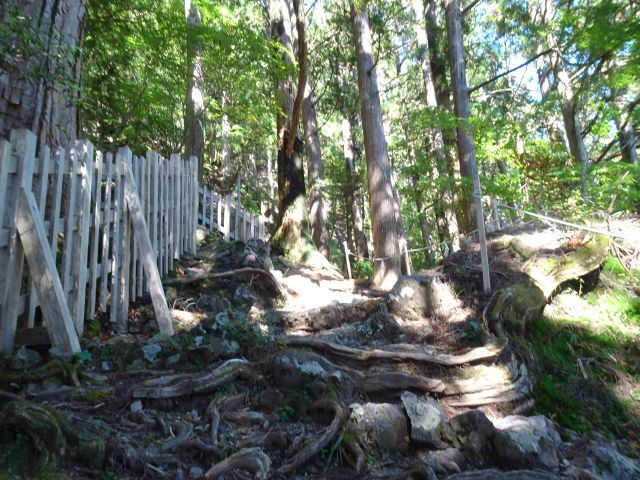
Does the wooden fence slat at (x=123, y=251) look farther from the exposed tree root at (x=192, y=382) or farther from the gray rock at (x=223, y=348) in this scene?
the exposed tree root at (x=192, y=382)

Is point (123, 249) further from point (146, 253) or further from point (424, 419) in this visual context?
point (424, 419)

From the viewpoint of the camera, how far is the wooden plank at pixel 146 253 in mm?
4748

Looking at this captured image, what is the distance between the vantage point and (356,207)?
20344 millimetres

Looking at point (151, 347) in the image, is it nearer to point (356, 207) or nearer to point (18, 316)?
point (18, 316)

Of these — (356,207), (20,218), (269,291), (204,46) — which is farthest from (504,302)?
(356,207)

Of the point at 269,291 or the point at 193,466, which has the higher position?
the point at 269,291

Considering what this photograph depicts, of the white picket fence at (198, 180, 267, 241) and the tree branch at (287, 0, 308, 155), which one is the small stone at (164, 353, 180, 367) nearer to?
the white picket fence at (198, 180, 267, 241)

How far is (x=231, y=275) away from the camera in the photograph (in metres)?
7.14

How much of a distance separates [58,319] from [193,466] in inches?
69.2

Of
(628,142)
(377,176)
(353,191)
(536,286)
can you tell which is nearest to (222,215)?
(377,176)

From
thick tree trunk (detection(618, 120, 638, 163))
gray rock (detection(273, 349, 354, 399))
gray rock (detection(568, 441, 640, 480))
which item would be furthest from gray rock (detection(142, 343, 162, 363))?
thick tree trunk (detection(618, 120, 638, 163))

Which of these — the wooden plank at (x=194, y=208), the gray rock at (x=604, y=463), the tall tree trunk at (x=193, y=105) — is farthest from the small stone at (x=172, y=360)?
the tall tree trunk at (x=193, y=105)

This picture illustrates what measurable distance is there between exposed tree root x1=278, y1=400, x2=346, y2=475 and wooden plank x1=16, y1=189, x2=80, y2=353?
6.75 ft

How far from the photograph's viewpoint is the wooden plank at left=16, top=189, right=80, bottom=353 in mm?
3430
